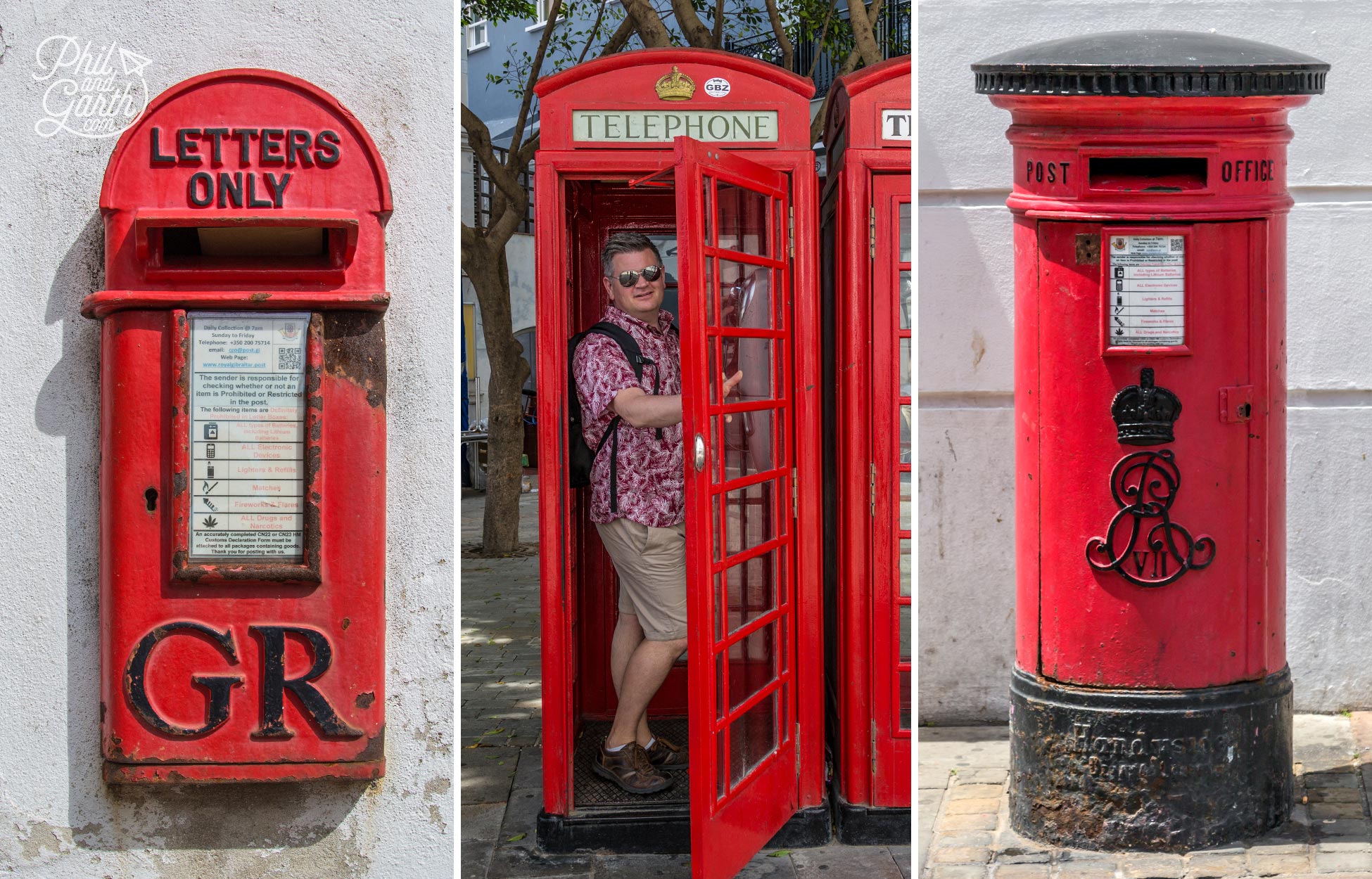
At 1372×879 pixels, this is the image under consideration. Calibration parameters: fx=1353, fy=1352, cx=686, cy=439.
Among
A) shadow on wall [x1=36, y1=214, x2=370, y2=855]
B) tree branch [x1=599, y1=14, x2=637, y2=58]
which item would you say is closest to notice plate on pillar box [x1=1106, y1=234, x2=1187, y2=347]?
shadow on wall [x1=36, y1=214, x2=370, y2=855]

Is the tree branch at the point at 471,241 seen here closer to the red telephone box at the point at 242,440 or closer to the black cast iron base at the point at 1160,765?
the red telephone box at the point at 242,440

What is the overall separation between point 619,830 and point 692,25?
18.7ft

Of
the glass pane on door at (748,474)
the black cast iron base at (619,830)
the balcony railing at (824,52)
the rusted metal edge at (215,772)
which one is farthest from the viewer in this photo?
the balcony railing at (824,52)

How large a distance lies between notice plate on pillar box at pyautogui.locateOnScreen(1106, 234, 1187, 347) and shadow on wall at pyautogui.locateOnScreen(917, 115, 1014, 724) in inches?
56.5

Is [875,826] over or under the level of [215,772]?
under

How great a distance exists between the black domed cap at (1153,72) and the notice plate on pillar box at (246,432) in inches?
83.0

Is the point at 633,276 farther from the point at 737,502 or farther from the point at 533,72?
the point at 533,72

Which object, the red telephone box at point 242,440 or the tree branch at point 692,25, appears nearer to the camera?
the red telephone box at point 242,440

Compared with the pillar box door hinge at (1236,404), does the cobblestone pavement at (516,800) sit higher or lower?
lower

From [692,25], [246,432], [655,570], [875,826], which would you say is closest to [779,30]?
[692,25]

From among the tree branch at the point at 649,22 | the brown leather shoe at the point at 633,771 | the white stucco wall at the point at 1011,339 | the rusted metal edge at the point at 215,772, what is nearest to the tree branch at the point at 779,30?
the tree branch at the point at 649,22

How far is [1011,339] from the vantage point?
17.9 ft

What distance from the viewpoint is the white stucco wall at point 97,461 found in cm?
352

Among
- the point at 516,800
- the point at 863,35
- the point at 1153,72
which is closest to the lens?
the point at 1153,72
